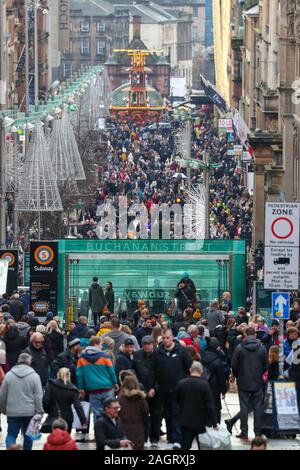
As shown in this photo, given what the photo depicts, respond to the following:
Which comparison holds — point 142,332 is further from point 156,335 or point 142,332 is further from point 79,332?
point 156,335

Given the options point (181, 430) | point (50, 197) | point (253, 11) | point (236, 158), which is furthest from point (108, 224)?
point (236, 158)

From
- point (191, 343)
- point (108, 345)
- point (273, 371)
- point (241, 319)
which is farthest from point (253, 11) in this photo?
point (108, 345)

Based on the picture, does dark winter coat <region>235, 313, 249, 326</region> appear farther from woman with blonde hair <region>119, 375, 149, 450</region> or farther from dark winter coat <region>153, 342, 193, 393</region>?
woman with blonde hair <region>119, 375, 149, 450</region>

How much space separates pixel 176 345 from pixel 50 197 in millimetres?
36866

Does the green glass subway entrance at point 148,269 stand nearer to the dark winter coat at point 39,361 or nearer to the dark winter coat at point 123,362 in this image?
the dark winter coat at point 39,361

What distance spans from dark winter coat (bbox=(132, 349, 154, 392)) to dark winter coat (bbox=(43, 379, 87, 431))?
43.6 inches

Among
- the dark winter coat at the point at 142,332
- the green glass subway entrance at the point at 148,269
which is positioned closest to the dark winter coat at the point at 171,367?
the dark winter coat at the point at 142,332

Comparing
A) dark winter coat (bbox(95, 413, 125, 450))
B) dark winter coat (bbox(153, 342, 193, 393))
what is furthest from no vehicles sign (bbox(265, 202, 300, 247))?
dark winter coat (bbox(95, 413, 125, 450))

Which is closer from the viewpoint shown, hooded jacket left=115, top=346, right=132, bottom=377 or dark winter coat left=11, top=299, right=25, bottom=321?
hooded jacket left=115, top=346, right=132, bottom=377

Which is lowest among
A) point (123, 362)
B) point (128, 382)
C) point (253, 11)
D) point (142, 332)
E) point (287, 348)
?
point (128, 382)

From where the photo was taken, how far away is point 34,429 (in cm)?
2339

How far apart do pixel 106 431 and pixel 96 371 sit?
3.97 m

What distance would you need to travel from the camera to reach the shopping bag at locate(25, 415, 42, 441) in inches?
918

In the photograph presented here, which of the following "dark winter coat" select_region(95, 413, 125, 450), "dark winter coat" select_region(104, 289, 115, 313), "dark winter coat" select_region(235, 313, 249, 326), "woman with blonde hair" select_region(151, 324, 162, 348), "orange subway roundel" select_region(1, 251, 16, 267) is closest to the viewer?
"dark winter coat" select_region(95, 413, 125, 450)
